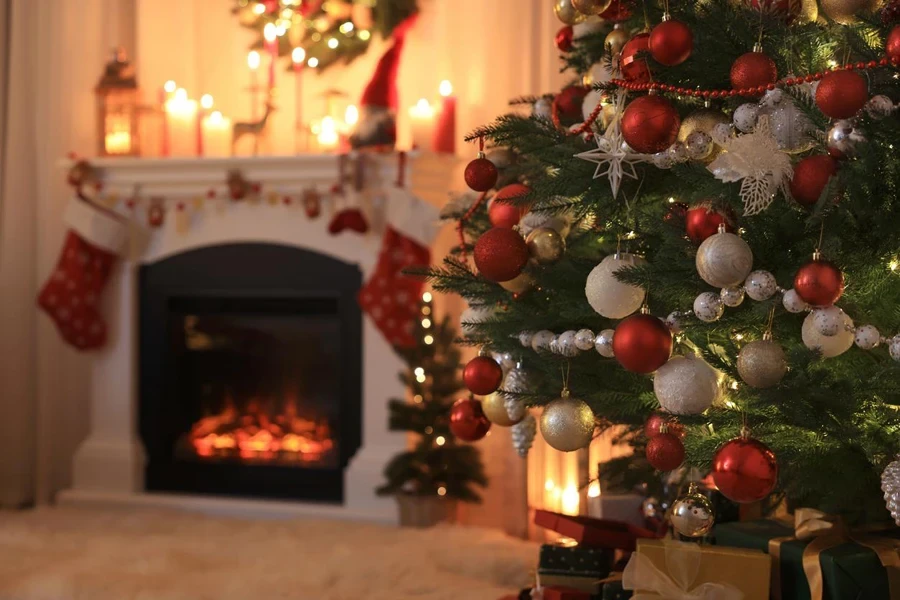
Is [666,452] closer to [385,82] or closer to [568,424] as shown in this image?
[568,424]

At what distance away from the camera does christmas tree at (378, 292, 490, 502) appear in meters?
2.99

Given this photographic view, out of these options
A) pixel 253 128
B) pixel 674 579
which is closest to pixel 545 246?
pixel 674 579

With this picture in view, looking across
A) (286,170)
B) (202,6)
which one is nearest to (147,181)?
(286,170)

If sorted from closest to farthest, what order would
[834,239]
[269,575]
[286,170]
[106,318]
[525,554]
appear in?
[834,239]
[269,575]
[525,554]
[286,170]
[106,318]

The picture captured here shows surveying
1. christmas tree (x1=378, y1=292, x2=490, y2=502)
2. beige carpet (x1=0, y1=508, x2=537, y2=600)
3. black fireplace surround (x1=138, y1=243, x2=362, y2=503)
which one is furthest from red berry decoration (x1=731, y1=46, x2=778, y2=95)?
black fireplace surround (x1=138, y1=243, x2=362, y2=503)

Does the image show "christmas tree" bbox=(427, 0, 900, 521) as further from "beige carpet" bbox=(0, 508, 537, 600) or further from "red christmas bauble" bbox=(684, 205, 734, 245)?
"beige carpet" bbox=(0, 508, 537, 600)

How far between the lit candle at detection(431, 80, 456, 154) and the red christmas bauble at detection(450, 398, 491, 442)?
153cm

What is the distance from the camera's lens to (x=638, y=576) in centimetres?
157

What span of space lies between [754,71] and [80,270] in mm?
2684

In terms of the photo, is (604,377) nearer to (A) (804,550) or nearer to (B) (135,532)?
Answer: (A) (804,550)

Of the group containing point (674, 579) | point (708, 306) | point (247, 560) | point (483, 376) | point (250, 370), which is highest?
point (708, 306)

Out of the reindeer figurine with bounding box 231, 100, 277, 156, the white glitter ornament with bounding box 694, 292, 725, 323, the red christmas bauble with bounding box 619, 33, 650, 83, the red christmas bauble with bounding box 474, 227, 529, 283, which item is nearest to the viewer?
the white glitter ornament with bounding box 694, 292, 725, 323

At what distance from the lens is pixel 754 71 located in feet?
3.88

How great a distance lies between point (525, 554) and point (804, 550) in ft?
3.97
